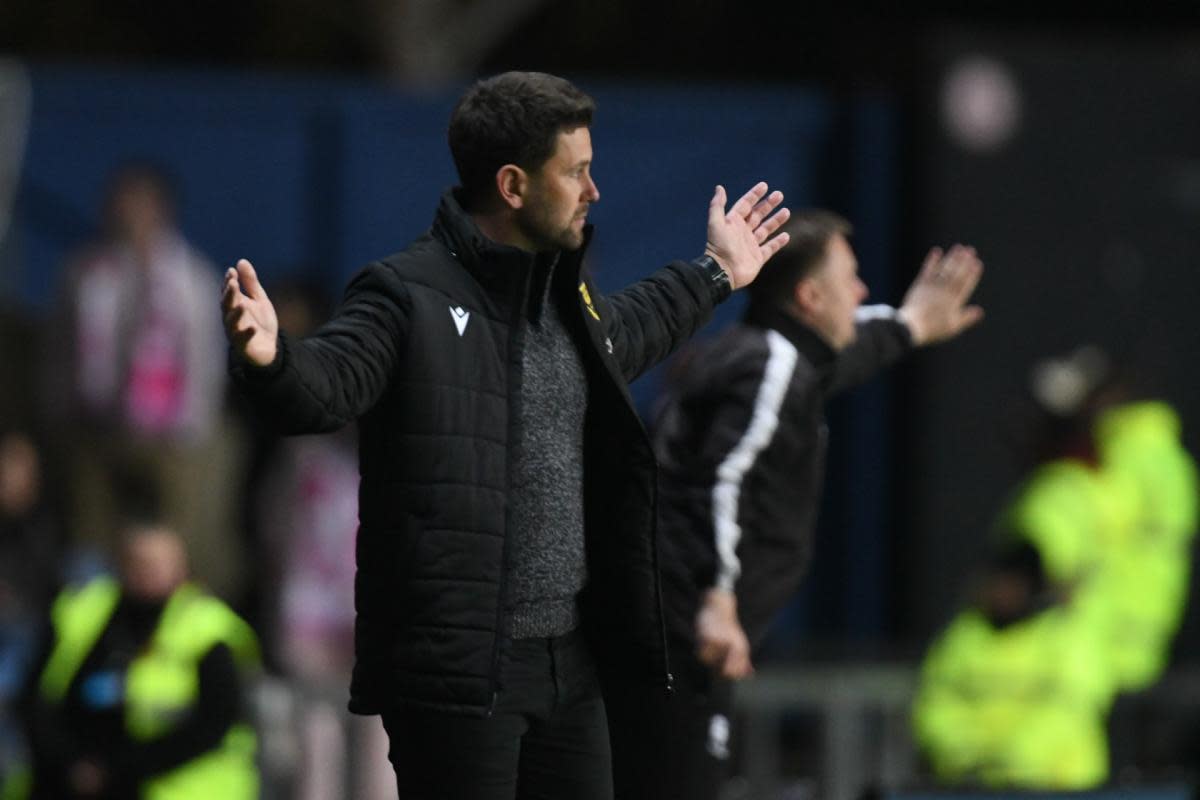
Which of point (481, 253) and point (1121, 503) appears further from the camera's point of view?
point (1121, 503)

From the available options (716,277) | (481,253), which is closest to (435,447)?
(481,253)

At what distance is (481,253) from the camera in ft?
15.7

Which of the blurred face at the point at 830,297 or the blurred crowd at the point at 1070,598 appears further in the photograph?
the blurred crowd at the point at 1070,598

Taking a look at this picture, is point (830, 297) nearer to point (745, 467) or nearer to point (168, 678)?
point (745, 467)

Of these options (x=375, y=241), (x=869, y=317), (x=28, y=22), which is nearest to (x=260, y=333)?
(x=869, y=317)

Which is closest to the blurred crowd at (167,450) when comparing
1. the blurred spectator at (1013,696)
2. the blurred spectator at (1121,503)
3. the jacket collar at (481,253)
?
the blurred spectator at (1013,696)

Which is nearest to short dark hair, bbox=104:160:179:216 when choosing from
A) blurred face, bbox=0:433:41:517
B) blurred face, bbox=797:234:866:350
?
blurred face, bbox=0:433:41:517

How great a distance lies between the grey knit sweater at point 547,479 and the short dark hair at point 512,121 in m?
0.22

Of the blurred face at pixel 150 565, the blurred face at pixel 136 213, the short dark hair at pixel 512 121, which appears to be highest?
the blurred face at pixel 136 213

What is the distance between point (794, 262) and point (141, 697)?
3185 mm

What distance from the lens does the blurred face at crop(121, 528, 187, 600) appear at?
8.42 meters

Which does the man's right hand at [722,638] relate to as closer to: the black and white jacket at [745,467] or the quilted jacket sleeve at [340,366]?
the black and white jacket at [745,467]

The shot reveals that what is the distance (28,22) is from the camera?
18.6m

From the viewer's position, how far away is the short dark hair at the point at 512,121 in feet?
15.6
